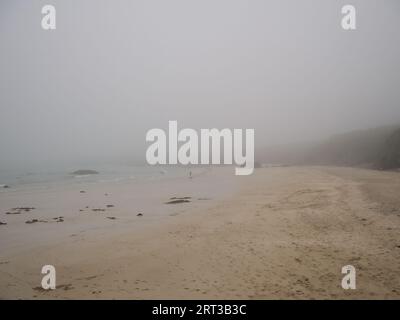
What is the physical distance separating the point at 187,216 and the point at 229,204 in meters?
3.83

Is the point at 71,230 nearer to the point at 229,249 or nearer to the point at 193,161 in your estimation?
the point at 229,249

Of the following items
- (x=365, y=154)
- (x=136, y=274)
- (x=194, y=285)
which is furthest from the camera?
(x=365, y=154)

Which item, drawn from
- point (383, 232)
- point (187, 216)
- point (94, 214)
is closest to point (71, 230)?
point (94, 214)

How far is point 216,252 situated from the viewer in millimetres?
8555

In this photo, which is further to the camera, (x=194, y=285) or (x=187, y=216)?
(x=187, y=216)

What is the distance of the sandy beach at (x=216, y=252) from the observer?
6191 millimetres

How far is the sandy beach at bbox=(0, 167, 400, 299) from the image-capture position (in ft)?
20.3

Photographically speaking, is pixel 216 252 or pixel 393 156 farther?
pixel 393 156

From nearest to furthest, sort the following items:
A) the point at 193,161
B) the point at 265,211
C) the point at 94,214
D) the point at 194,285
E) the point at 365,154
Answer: the point at 194,285 → the point at 265,211 → the point at 94,214 → the point at 365,154 → the point at 193,161

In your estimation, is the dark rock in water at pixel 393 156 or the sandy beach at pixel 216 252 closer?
the sandy beach at pixel 216 252

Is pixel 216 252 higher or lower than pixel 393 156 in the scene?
lower

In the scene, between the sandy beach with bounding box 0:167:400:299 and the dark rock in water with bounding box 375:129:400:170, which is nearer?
the sandy beach with bounding box 0:167:400:299

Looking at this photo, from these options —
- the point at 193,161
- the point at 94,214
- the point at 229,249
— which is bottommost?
the point at 193,161

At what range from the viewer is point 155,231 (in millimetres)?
11484
